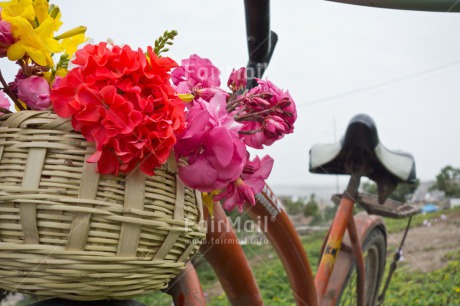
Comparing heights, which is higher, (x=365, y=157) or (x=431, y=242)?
(x=365, y=157)

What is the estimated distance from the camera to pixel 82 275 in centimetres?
52

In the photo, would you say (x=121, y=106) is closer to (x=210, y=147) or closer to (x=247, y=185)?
(x=210, y=147)

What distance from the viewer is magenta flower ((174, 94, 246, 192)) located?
0.57 metres

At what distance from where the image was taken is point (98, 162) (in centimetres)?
52

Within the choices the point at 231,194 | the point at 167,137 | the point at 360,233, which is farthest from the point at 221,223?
the point at 360,233

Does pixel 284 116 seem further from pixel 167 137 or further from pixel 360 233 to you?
pixel 360 233

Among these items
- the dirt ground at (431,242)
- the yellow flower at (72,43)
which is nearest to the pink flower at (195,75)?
the yellow flower at (72,43)

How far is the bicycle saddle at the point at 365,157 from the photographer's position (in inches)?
69.2

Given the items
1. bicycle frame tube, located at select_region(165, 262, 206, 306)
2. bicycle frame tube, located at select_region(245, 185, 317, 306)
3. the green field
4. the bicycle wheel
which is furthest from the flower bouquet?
the green field

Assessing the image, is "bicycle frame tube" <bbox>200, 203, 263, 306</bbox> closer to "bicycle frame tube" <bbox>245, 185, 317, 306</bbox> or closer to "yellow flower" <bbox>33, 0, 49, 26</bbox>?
"bicycle frame tube" <bbox>245, 185, 317, 306</bbox>

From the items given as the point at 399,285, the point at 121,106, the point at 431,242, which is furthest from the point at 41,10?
the point at 431,242

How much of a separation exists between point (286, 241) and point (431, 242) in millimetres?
4078

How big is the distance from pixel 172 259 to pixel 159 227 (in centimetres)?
6

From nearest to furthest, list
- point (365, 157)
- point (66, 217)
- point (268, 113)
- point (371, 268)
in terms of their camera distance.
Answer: point (66, 217), point (268, 113), point (365, 157), point (371, 268)
